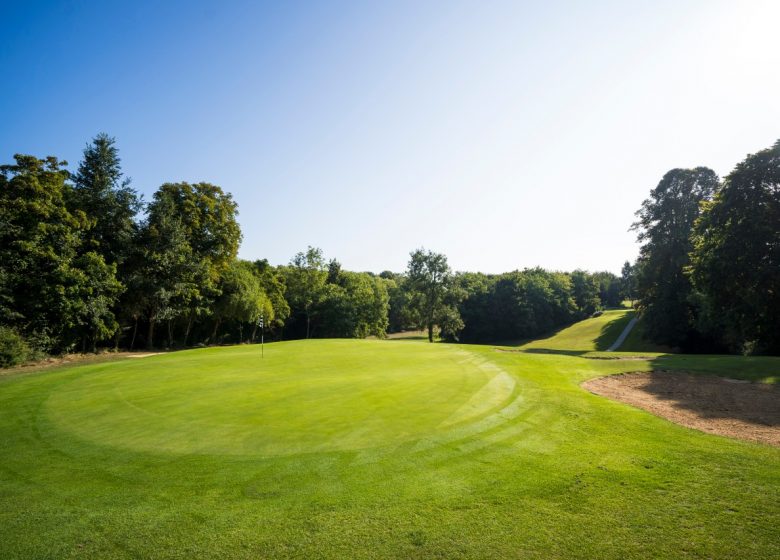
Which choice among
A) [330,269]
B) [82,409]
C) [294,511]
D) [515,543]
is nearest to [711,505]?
[515,543]

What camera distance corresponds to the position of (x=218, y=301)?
47.8 m

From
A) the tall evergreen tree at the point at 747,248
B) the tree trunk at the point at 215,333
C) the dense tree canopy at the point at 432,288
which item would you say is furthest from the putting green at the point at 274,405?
the dense tree canopy at the point at 432,288

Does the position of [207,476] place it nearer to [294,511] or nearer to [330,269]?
[294,511]

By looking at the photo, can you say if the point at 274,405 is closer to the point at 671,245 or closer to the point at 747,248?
the point at 747,248

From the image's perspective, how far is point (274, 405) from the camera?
1288cm

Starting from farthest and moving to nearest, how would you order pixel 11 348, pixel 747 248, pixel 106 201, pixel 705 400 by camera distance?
pixel 106 201
pixel 747 248
pixel 11 348
pixel 705 400

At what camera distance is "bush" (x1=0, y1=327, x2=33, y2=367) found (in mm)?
25380

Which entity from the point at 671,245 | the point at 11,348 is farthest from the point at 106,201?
the point at 671,245

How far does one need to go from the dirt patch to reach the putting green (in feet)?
15.7

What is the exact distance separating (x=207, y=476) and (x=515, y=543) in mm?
5860

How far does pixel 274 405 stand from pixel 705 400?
15.8 m

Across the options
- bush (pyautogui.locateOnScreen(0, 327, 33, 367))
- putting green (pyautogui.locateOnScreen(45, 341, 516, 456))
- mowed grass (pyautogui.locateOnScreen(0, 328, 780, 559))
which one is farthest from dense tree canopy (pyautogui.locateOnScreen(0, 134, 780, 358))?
mowed grass (pyautogui.locateOnScreen(0, 328, 780, 559))

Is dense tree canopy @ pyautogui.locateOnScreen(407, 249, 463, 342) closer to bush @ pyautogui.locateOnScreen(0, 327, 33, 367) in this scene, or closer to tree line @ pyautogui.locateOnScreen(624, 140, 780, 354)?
tree line @ pyautogui.locateOnScreen(624, 140, 780, 354)

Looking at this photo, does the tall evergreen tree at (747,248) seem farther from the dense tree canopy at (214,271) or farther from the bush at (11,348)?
the bush at (11,348)
